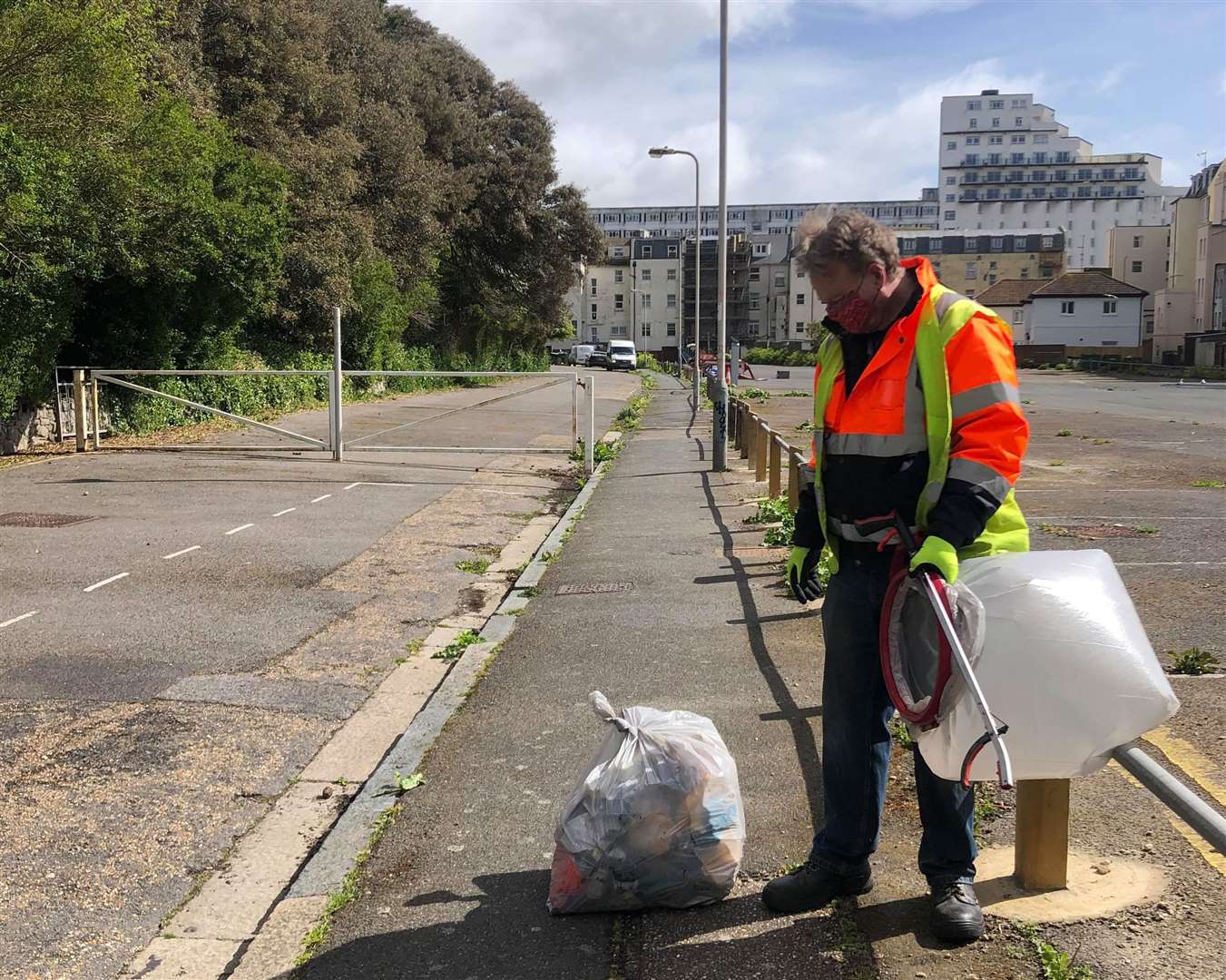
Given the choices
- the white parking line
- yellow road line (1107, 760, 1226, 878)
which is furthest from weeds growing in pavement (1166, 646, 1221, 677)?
the white parking line

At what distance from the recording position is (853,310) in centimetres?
321

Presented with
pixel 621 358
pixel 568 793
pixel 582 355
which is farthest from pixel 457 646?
pixel 582 355

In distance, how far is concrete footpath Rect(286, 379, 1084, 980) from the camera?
10.5ft

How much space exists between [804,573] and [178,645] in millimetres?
4684

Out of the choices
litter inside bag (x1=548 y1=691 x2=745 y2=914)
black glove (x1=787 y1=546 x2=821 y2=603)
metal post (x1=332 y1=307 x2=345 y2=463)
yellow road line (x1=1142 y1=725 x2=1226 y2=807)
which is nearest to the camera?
litter inside bag (x1=548 y1=691 x2=745 y2=914)

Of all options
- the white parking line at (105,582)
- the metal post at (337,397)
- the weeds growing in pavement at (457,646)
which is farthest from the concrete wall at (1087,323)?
the weeds growing in pavement at (457,646)

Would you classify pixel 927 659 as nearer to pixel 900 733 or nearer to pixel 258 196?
pixel 900 733

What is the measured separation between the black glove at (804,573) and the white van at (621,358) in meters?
72.5

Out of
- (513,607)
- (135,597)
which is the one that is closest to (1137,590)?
(513,607)

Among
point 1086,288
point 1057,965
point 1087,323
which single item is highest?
point 1086,288

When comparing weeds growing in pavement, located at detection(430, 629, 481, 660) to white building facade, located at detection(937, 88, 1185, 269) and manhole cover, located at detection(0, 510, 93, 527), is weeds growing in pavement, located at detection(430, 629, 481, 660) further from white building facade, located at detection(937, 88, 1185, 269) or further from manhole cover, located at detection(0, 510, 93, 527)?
white building facade, located at detection(937, 88, 1185, 269)

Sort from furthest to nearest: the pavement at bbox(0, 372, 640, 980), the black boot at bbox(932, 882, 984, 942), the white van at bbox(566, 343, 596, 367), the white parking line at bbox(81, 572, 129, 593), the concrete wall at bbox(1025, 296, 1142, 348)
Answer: the concrete wall at bbox(1025, 296, 1142, 348) → the white van at bbox(566, 343, 596, 367) → the white parking line at bbox(81, 572, 129, 593) → the pavement at bbox(0, 372, 640, 980) → the black boot at bbox(932, 882, 984, 942)

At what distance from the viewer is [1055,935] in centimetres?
317

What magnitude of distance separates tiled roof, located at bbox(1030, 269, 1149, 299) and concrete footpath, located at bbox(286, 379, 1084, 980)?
8641 centimetres
